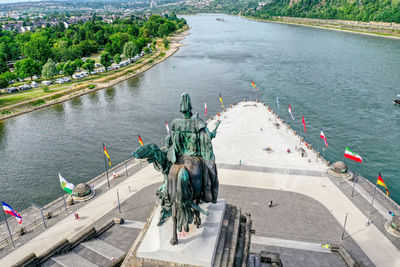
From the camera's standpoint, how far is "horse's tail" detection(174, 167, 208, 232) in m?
18.8

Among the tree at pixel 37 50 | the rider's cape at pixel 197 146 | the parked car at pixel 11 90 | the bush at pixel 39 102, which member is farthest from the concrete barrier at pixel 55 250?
the tree at pixel 37 50

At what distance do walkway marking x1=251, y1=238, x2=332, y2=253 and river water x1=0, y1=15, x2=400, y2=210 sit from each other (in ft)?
63.7

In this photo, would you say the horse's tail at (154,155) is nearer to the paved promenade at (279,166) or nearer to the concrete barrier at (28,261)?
the concrete barrier at (28,261)

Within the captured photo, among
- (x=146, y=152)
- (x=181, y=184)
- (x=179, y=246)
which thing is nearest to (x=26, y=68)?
(x=146, y=152)

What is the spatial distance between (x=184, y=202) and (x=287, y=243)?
14.9 meters

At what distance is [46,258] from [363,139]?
54030 mm

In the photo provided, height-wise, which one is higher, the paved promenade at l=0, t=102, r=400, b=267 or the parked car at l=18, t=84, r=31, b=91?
the paved promenade at l=0, t=102, r=400, b=267

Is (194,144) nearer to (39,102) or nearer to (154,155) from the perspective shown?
(154,155)

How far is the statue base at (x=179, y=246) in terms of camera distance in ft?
60.7

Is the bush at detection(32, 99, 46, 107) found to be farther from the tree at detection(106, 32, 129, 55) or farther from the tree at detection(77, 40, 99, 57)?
the tree at detection(77, 40, 99, 57)

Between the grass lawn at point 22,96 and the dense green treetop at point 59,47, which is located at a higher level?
the dense green treetop at point 59,47

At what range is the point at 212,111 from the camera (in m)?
74.1

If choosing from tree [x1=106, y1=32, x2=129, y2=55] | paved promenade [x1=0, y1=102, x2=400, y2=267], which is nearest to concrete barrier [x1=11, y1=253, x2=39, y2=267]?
paved promenade [x1=0, y1=102, x2=400, y2=267]

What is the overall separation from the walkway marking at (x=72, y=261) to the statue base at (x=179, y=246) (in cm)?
631
